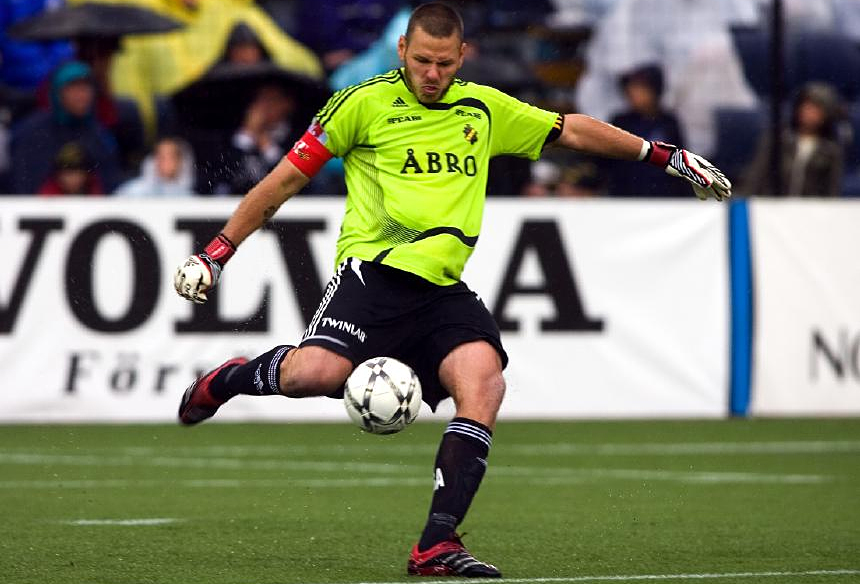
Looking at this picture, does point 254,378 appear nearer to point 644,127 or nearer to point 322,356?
point 322,356

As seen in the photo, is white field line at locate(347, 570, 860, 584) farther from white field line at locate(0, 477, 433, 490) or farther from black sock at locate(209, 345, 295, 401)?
white field line at locate(0, 477, 433, 490)

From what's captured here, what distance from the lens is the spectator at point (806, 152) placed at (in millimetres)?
14273

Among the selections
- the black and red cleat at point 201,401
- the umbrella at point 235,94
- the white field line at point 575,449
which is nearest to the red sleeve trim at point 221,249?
the black and red cleat at point 201,401

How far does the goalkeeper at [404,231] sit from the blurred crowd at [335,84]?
6356mm

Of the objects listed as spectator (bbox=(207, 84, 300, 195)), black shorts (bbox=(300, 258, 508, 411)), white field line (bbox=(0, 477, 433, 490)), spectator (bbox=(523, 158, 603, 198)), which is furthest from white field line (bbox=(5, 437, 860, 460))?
black shorts (bbox=(300, 258, 508, 411))

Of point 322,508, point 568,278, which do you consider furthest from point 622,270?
point 322,508

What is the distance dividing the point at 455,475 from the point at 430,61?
1.52 metres

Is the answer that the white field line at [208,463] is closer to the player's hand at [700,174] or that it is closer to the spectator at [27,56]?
the player's hand at [700,174]

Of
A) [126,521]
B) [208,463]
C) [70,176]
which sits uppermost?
[70,176]

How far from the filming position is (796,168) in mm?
14312

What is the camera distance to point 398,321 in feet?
23.0

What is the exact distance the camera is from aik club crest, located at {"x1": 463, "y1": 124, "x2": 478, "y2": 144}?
23.2 feet

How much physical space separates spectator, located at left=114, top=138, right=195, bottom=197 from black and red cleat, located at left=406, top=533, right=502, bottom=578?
24.0ft

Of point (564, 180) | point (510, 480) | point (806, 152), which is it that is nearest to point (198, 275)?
point (510, 480)
